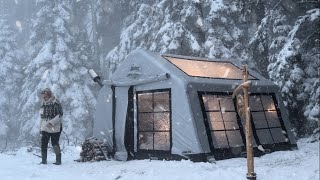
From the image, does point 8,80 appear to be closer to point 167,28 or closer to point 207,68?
point 167,28

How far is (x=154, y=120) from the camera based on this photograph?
991 centimetres

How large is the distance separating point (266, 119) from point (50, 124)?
18.6 feet

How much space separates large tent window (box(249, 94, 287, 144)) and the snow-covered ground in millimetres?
590

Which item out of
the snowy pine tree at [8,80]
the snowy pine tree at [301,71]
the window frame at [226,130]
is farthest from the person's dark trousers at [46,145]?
the snowy pine tree at [8,80]

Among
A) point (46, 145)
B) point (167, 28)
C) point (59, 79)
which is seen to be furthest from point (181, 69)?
point (59, 79)

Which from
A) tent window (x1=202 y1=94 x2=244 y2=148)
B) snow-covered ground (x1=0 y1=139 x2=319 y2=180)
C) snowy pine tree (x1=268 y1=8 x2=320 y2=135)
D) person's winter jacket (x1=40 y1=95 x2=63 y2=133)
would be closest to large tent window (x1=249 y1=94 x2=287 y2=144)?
snow-covered ground (x1=0 y1=139 x2=319 y2=180)

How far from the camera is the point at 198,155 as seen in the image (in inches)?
343

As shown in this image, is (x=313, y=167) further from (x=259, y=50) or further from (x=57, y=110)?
(x=259, y=50)

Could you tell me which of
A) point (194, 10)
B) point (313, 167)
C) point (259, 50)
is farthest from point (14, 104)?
point (313, 167)

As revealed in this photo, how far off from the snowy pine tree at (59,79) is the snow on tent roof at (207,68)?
1443 cm

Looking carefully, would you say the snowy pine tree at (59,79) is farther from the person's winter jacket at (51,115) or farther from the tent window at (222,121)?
the tent window at (222,121)

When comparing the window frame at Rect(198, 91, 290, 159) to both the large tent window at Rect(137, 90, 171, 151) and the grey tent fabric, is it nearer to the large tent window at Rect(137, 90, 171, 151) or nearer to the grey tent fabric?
the large tent window at Rect(137, 90, 171, 151)

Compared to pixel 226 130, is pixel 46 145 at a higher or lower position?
lower

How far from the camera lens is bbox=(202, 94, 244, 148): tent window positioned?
9367mm
